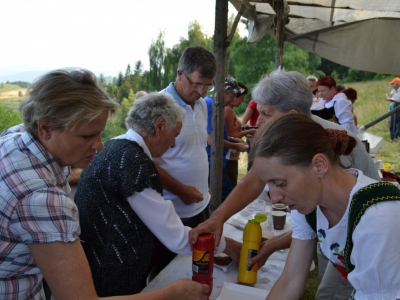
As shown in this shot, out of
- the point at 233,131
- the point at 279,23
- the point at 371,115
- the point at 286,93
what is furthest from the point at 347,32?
the point at 371,115

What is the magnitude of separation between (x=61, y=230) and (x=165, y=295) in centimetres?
52

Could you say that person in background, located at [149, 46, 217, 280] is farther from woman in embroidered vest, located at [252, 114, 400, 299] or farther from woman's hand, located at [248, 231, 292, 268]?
woman in embroidered vest, located at [252, 114, 400, 299]

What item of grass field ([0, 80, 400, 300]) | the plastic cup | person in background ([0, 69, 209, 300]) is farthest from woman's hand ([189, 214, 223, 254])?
grass field ([0, 80, 400, 300])

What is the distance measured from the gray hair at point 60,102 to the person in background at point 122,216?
38 cm

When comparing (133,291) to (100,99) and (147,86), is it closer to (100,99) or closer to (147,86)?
(100,99)

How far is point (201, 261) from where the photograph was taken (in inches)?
59.5

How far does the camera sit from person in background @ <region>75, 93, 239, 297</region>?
150 centimetres

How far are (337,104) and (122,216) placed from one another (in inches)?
173

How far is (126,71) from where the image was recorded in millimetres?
6996

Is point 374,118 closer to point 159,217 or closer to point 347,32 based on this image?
point 347,32

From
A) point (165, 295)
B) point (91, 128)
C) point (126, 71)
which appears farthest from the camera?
point (126, 71)

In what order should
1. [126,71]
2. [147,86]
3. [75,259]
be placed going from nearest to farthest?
[75,259]
[126,71]
[147,86]

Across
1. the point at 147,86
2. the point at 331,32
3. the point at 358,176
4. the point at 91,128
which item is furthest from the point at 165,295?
the point at 147,86

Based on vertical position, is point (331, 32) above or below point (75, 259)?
above
